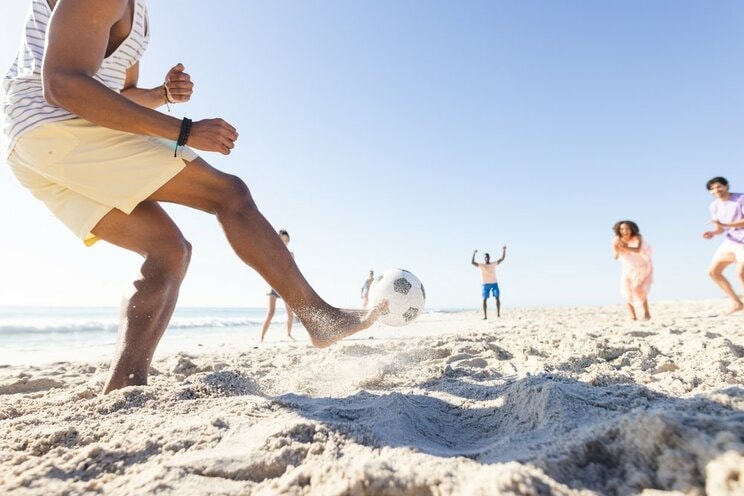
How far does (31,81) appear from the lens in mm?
1924

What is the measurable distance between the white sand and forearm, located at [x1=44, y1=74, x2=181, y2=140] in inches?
45.1

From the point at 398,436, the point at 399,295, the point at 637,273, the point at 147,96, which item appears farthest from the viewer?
the point at 637,273

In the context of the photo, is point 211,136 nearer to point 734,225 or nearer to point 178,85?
point 178,85

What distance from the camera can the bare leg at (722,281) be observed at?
6863 mm

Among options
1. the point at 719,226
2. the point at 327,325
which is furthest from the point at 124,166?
the point at 719,226

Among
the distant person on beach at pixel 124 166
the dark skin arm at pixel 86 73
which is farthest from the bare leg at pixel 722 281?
the dark skin arm at pixel 86 73

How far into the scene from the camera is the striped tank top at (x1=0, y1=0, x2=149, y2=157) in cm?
186

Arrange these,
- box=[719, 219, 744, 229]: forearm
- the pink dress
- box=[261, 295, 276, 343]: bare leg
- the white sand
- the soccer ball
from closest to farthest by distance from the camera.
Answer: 1. the white sand
2. the soccer ball
3. box=[719, 219, 744, 229]: forearm
4. box=[261, 295, 276, 343]: bare leg
5. the pink dress

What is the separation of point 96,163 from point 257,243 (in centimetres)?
78

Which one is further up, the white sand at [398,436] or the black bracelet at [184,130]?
the black bracelet at [184,130]

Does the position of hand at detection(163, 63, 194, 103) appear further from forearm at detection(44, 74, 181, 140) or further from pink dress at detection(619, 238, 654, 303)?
pink dress at detection(619, 238, 654, 303)

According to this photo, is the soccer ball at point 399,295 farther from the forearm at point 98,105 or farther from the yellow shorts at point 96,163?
the forearm at point 98,105

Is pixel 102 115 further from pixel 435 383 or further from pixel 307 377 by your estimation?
pixel 435 383

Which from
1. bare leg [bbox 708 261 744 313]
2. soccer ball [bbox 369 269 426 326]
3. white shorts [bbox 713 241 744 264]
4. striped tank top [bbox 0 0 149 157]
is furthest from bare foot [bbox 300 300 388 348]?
bare leg [bbox 708 261 744 313]
